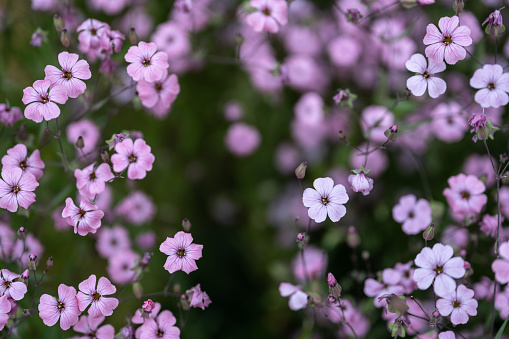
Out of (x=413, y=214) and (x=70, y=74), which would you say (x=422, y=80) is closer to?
(x=413, y=214)

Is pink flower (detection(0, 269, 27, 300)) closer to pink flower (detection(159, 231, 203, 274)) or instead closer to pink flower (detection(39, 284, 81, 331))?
pink flower (detection(39, 284, 81, 331))

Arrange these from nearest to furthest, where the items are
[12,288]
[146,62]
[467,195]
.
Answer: [12,288] < [146,62] < [467,195]

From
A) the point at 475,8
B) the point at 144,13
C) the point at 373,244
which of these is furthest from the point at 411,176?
the point at 144,13

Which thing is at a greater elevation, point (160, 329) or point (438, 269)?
point (438, 269)

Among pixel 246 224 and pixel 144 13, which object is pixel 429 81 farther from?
pixel 144 13

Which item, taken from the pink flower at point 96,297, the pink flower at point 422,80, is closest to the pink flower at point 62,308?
the pink flower at point 96,297

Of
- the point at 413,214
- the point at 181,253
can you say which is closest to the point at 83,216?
the point at 181,253
